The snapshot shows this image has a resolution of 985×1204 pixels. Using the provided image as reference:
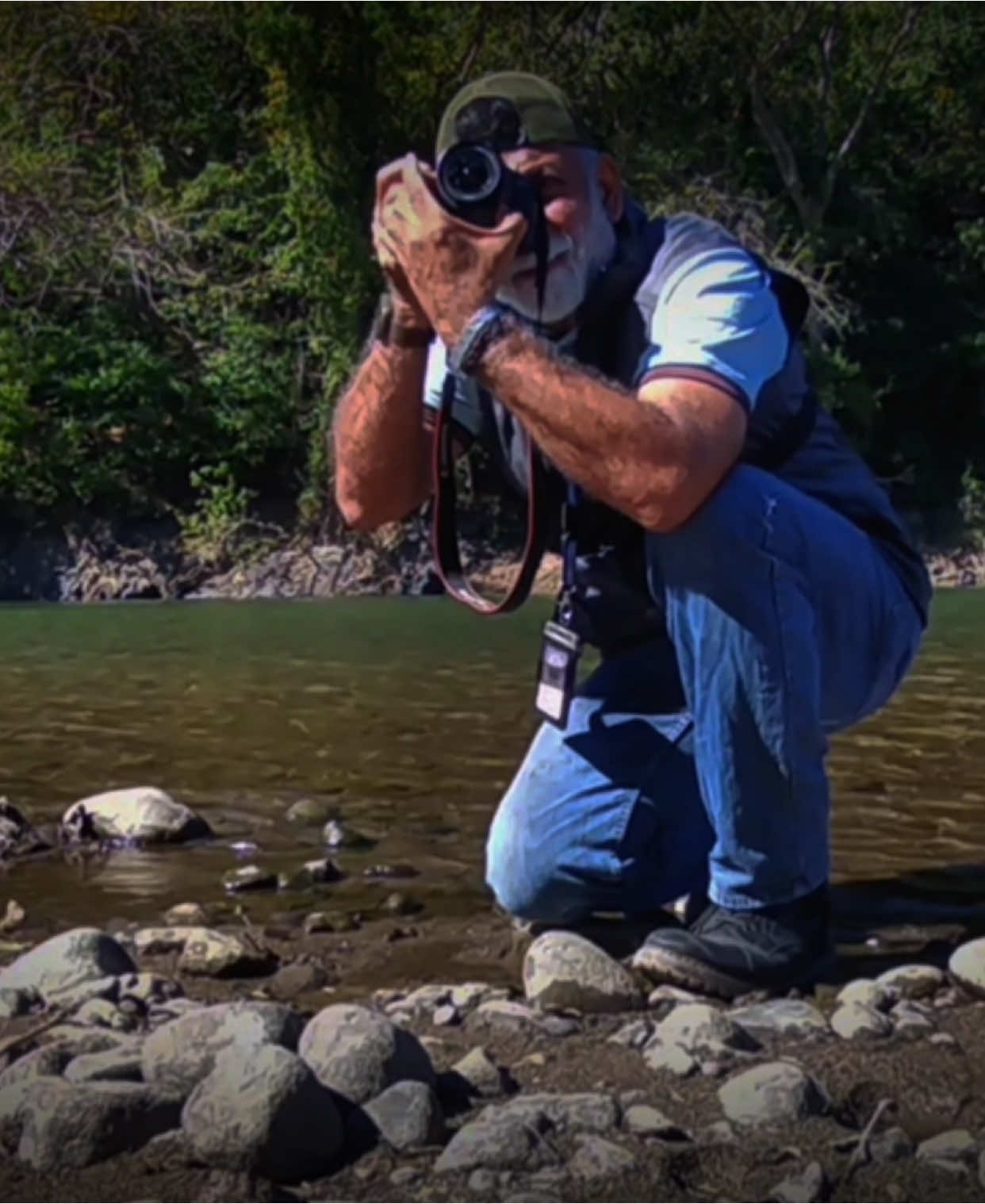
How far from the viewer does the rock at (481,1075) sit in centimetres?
204

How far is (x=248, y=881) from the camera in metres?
3.30

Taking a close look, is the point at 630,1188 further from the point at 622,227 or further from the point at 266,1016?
the point at 622,227

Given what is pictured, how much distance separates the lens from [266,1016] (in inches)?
82.2

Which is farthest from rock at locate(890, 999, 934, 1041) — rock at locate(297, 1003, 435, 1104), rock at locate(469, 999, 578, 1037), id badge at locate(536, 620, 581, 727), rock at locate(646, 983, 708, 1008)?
id badge at locate(536, 620, 581, 727)

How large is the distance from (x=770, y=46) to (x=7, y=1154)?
22.4 m

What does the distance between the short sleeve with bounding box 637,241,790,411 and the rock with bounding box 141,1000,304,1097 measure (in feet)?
3.11

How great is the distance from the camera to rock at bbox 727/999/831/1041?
7.45 feet

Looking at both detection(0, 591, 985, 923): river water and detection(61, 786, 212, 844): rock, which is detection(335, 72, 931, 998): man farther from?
detection(61, 786, 212, 844): rock

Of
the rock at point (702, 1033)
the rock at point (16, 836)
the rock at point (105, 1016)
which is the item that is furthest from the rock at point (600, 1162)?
the rock at point (16, 836)

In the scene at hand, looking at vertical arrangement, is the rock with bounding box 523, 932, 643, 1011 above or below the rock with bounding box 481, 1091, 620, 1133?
below

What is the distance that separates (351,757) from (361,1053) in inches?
117

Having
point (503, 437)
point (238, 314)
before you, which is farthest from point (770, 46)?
point (503, 437)

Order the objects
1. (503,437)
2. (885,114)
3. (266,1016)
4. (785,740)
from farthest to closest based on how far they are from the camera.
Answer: (885,114)
(503,437)
(785,740)
(266,1016)

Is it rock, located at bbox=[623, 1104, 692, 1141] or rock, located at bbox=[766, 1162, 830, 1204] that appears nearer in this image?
rock, located at bbox=[766, 1162, 830, 1204]
